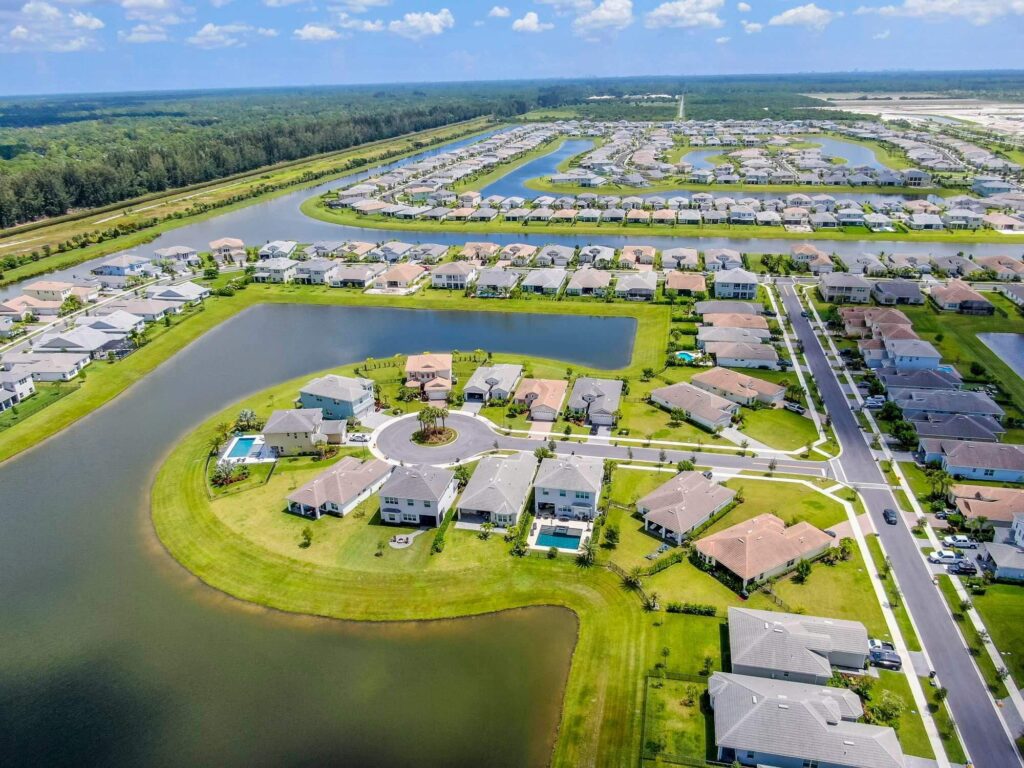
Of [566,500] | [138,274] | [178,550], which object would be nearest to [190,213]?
[138,274]

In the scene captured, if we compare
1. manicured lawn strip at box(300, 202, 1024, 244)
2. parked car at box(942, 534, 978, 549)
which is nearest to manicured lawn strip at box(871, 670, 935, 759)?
parked car at box(942, 534, 978, 549)

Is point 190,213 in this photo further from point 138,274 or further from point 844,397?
point 844,397

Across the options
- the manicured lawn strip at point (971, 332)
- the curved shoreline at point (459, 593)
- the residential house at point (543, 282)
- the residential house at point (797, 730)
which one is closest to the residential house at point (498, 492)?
the curved shoreline at point (459, 593)

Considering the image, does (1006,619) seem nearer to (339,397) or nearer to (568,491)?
(568,491)

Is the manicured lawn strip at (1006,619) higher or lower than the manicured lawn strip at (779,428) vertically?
lower

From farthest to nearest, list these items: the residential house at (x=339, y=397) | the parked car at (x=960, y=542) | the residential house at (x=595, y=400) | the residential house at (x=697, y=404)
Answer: the residential house at (x=339, y=397)
the residential house at (x=595, y=400)
the residential house at (x=697, y=404)
the parked car at (x=960, y=542)

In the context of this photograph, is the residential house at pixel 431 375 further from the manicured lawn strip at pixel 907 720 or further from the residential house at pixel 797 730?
the manicured lawn strip at pixel 907 720
